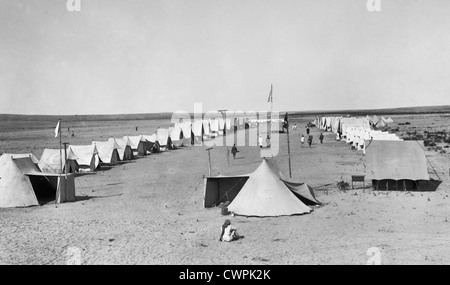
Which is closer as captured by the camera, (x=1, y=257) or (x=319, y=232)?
(x=1, y=257)

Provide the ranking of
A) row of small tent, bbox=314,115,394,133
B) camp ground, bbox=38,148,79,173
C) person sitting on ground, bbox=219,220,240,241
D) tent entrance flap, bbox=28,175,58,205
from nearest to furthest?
person sitting on ground, bbox=219,220,240,241 → tent entrance flap, bbox=28,175,58,205 → camp ground, bbox=38,148,79,173 → row of small tent, bbox=314,115,394,133

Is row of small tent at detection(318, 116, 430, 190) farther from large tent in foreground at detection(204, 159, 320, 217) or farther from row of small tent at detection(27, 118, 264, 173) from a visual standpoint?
row of small tent at detection(27, 118, 264, 173)

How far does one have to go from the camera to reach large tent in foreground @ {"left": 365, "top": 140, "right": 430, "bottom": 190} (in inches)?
943

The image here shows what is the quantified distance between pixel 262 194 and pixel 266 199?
0.91 ft

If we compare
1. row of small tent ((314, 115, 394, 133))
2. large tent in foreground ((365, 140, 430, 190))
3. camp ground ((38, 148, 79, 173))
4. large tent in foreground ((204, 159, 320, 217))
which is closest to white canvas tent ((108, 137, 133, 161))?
camp ground ((38, 148, 79, 173))

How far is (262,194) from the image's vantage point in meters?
19.3

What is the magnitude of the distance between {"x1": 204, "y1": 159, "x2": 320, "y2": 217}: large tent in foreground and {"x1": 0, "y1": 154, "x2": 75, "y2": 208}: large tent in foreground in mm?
7420

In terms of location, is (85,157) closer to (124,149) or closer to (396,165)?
(124,149)

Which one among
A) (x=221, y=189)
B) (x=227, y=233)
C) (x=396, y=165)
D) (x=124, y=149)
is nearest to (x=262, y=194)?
(x=221, y=189)
